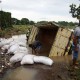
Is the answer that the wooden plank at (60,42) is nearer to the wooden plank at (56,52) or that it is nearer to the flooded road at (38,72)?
the wooden plank at (56,52)

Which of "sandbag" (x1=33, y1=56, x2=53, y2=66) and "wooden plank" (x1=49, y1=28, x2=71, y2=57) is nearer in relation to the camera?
"sandbag" (x1=33, y1=56, x2=53, y2=66)

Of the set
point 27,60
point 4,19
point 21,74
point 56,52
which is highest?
point 4,19

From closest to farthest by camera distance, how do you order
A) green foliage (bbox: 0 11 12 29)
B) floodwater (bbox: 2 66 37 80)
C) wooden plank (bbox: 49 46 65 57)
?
1. floodwater (bbox: 2 66 37 80)
2. wooden plank (bbox: 49 46 65 57)
3. green foliage (bbox: 0 11 12 29)

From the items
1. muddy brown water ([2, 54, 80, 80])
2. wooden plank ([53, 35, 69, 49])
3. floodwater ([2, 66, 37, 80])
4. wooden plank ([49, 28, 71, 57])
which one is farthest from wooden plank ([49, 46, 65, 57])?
floodwater ([2, 66, 37, 80])

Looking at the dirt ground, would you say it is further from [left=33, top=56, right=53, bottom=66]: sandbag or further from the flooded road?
[left=33, top=56, right=53, bottom=66]: sandbag

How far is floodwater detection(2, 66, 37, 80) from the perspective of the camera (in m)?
8.94

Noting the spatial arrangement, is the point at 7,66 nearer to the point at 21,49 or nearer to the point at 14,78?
the point at 14,78

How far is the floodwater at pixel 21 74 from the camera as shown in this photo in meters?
8.94

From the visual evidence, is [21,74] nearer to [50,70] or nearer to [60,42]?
[50,70]

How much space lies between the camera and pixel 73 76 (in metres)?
8.95

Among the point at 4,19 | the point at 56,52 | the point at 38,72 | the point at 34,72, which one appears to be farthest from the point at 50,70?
the point at 4,19

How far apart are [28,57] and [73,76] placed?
248cm

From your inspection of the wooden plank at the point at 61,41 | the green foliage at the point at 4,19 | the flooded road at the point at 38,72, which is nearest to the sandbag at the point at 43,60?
the flooded road at the point at 38,72

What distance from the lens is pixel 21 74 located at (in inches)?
372
